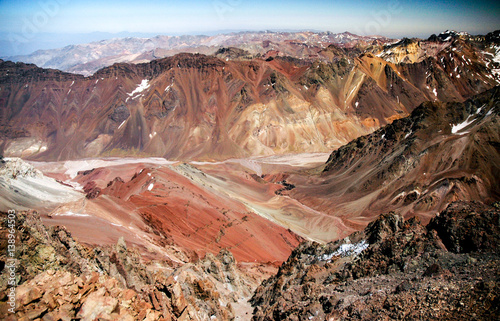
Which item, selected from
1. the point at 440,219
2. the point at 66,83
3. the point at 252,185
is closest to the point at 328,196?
the point at 252,185

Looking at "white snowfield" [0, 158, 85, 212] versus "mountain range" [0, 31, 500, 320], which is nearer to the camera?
"mountain range" [0, 31, 500, 320]

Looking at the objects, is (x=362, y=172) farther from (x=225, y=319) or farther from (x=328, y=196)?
(x=225, y=319)

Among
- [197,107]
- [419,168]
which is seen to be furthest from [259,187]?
[197,107]
